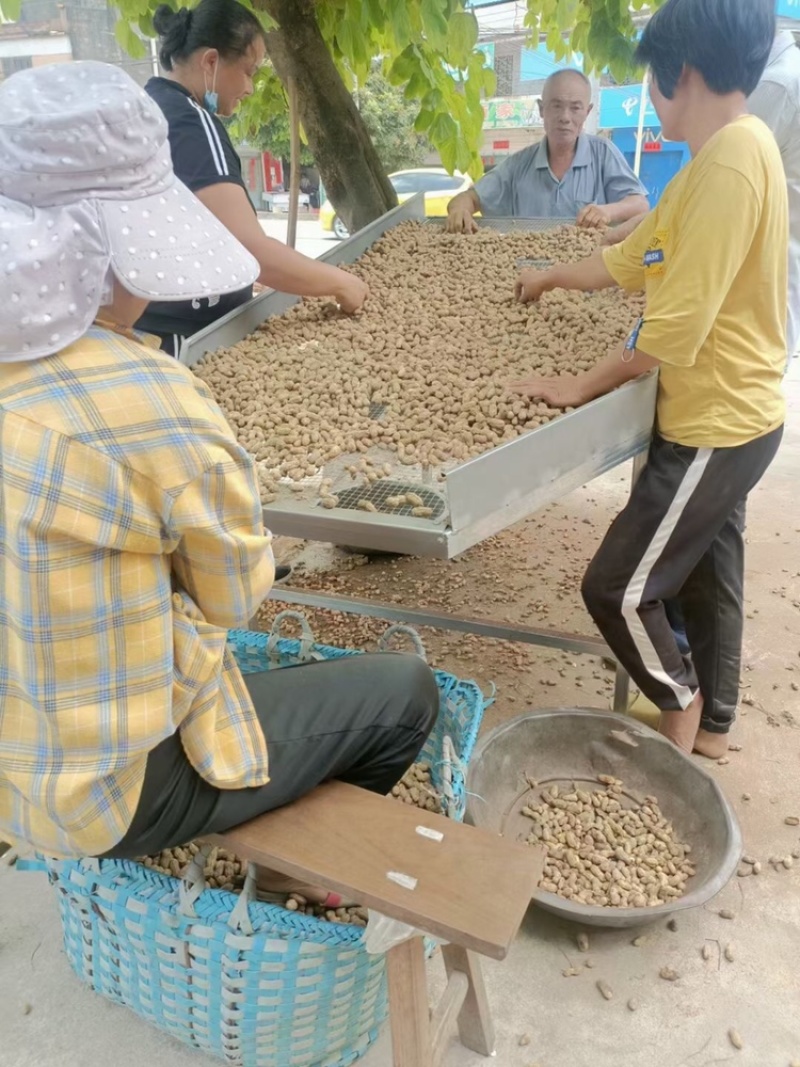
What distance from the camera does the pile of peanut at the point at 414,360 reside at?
165cm

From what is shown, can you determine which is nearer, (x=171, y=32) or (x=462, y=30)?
(x=171, y=32)

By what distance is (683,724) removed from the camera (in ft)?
7.04

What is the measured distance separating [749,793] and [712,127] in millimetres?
1588

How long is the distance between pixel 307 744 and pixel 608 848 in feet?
3.07

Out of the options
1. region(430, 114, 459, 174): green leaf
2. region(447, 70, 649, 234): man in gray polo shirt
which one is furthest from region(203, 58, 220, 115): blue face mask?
region(430, 114, 459, 174): green leaf

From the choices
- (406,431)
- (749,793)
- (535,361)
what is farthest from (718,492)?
(749,793)

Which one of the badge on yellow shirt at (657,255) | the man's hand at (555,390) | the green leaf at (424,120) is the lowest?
the man's hand at (555,390)

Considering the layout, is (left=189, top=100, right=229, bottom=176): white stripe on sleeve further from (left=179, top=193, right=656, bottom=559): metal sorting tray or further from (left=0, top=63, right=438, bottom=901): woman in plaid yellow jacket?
(left=0, top=63, right=438, bottom=901): woman in plaid yellow jacket

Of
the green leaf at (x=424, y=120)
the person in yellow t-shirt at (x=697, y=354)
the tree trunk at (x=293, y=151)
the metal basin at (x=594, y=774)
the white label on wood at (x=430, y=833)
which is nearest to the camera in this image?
the white label on wood at (x=430, y=833)

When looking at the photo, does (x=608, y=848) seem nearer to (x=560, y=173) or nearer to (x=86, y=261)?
(x=86, y=261)

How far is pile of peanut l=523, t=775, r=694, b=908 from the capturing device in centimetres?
175

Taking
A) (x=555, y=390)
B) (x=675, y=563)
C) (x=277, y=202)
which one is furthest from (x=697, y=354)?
(x=277, y=202)

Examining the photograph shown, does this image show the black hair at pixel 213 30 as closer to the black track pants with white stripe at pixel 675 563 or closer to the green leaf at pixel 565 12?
the green leaf at pixel 565 12

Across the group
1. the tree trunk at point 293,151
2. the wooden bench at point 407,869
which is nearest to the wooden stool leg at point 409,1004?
the wooden bench at point 407,869
